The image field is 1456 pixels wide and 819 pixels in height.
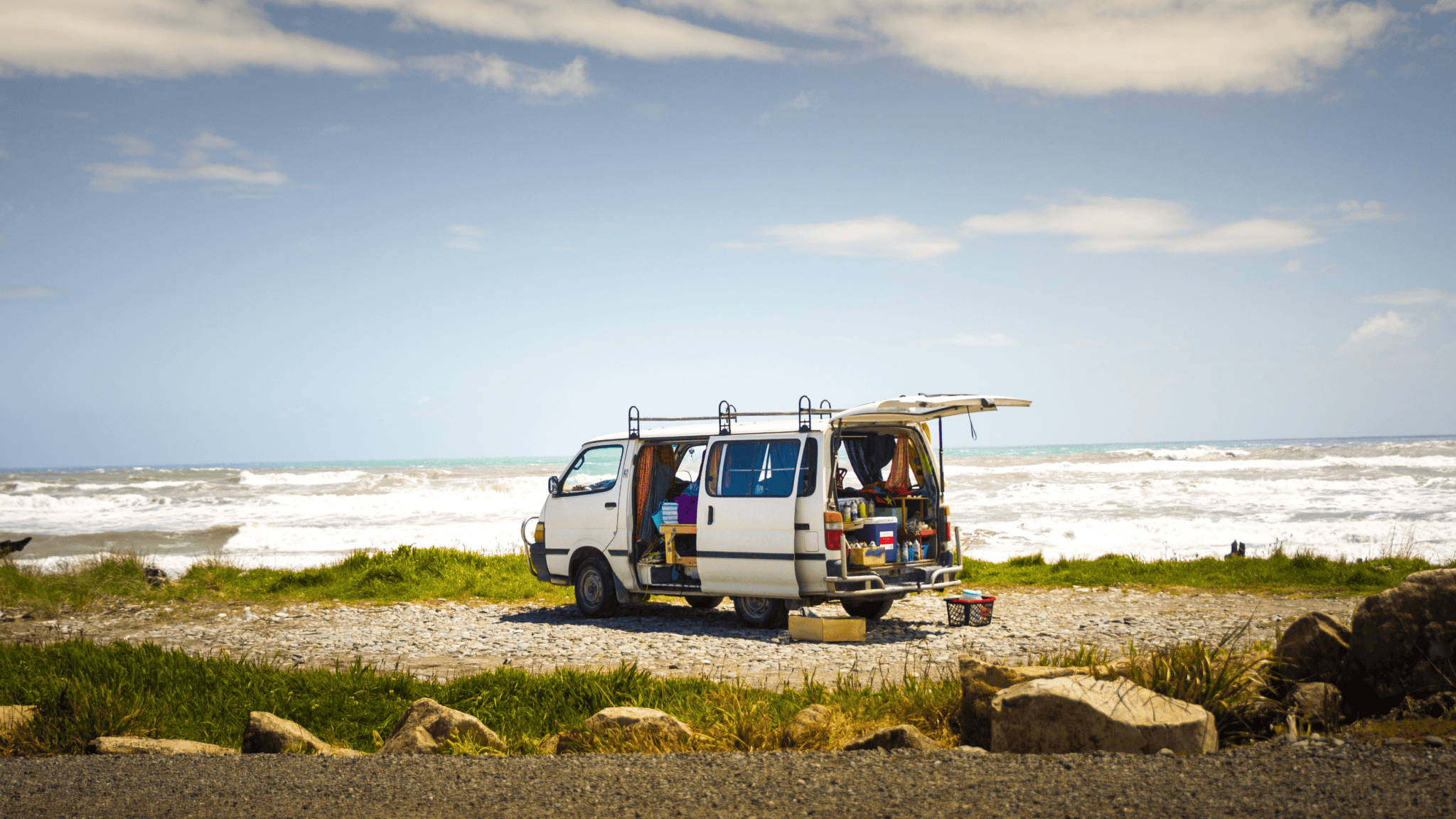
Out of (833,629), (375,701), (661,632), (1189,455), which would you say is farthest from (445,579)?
(1189,455)

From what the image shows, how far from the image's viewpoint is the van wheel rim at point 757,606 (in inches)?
425

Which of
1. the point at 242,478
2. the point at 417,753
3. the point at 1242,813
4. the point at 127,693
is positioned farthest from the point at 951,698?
the point at 242,478

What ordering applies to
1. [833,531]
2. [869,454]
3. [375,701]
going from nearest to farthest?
1. [375,701]
2. [833,531]
3. [869,454]

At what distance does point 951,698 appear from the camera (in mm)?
6020

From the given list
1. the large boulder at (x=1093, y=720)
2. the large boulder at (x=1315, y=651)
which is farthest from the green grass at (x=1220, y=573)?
the large boulder at (x=1093, y=720)

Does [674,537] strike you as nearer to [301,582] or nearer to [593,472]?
[593,472]

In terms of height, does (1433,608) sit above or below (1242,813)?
above

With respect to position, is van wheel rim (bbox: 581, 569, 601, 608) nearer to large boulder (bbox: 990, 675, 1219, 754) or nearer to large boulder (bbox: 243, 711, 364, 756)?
large boulder (bbox: 243, 711, 364, 756)

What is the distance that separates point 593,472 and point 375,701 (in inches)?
225

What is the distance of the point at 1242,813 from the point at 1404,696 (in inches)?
80.3

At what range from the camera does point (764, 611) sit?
35.6ft

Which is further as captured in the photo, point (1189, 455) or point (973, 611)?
point (1189, 455)

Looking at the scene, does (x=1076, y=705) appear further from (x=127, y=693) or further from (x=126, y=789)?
(x=127, y=693)

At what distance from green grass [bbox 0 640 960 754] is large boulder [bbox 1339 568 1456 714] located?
7.25 feet
